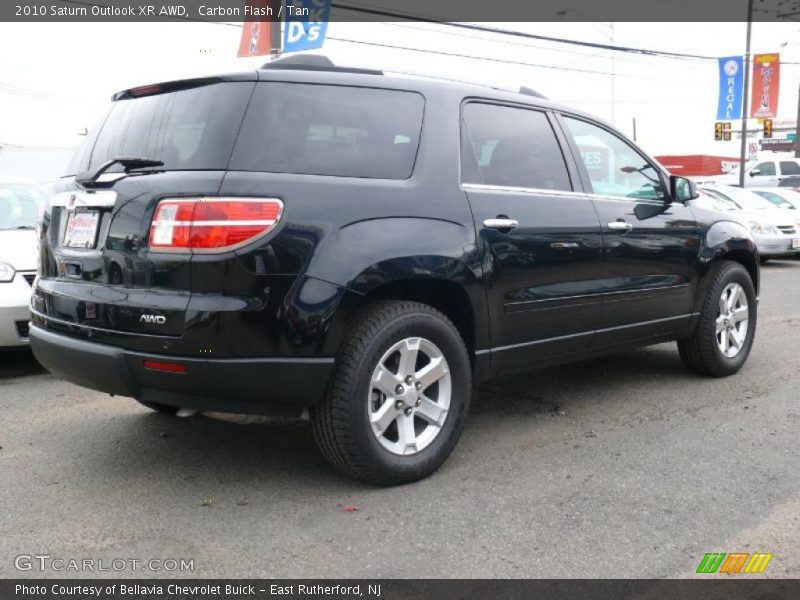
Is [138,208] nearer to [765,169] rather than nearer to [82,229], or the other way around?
[82,229]

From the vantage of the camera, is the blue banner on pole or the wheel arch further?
the blue banner on pole

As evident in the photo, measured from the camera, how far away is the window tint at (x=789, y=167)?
30634 mm

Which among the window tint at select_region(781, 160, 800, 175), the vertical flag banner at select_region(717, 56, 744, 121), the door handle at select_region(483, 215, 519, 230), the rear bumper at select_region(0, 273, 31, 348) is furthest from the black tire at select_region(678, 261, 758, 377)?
the window tint at select_region(781, 160, 800, 175)

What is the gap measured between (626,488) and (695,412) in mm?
1442

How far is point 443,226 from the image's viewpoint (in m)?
3.65

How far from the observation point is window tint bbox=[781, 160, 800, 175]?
30.6 metres

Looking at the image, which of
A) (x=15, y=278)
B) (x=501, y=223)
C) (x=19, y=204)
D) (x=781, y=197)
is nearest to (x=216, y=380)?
(x=501, y=223)

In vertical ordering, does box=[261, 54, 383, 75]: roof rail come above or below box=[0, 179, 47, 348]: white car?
above

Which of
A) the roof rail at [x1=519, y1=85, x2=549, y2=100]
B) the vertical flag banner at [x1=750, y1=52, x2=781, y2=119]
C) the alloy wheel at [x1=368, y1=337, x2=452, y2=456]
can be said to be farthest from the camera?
the vertical flag banner at [x1=750, y1=52, x2=781, y2=119]

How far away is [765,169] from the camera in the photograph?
1234 inches

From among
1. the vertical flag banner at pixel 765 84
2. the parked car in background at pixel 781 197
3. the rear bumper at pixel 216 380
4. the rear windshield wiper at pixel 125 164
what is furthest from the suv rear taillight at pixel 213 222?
the vertical flag banner at pixel 765 84

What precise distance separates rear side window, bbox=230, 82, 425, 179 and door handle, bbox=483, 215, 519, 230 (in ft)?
1.62

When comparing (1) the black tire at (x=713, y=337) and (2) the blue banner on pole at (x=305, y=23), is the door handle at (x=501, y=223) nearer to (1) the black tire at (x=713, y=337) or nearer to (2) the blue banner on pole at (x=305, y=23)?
(1) the black tire at (x=713, y=337)

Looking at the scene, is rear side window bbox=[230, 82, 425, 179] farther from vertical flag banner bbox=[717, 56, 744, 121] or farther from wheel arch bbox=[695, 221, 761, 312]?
vertical flag banner bbox=[717, 56, 744, 121]
